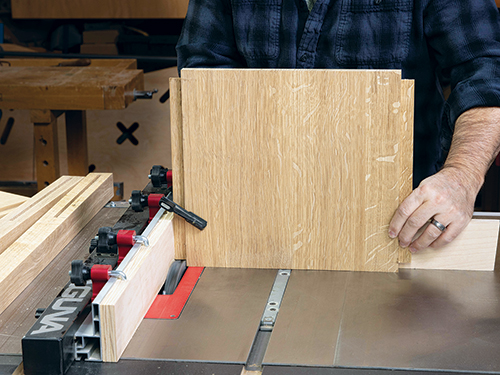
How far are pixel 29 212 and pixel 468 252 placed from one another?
2.96 feet

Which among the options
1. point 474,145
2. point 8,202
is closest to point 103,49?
point 8,202

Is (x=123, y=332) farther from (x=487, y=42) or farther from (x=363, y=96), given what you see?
(x=487, y=42)

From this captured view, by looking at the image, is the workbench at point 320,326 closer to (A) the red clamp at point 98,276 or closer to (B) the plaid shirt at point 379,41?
(A) the red clamp at point 98,276

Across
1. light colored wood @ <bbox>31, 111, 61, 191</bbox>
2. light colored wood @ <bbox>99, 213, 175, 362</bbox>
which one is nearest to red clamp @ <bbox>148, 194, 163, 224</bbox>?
light colored wood @ <bbox>99, 213, 175, 362</bbox>

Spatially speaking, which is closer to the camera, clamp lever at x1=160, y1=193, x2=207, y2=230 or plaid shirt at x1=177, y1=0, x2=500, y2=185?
clamp lever at x1=160, y1=193, x2=207, y2=230

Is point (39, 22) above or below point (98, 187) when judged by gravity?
above

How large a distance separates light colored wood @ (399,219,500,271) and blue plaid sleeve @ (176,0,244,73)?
0.75 metres

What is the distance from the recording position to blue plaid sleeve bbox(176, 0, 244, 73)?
1439 millimetres

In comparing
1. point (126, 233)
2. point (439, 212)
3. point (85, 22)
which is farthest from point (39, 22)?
point (439, 212)

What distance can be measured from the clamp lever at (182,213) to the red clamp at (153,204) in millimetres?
43

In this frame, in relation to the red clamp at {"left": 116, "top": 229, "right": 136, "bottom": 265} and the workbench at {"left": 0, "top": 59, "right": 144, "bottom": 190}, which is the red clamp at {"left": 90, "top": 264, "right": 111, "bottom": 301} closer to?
the red clamp at {"left": 116, "top": 229, "right": 136, "bottom": 265}

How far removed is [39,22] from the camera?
3.21 metres

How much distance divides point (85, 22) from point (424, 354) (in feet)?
9.84

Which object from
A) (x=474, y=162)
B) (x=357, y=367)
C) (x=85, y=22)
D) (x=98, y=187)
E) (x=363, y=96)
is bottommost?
(x=357, y=367)
